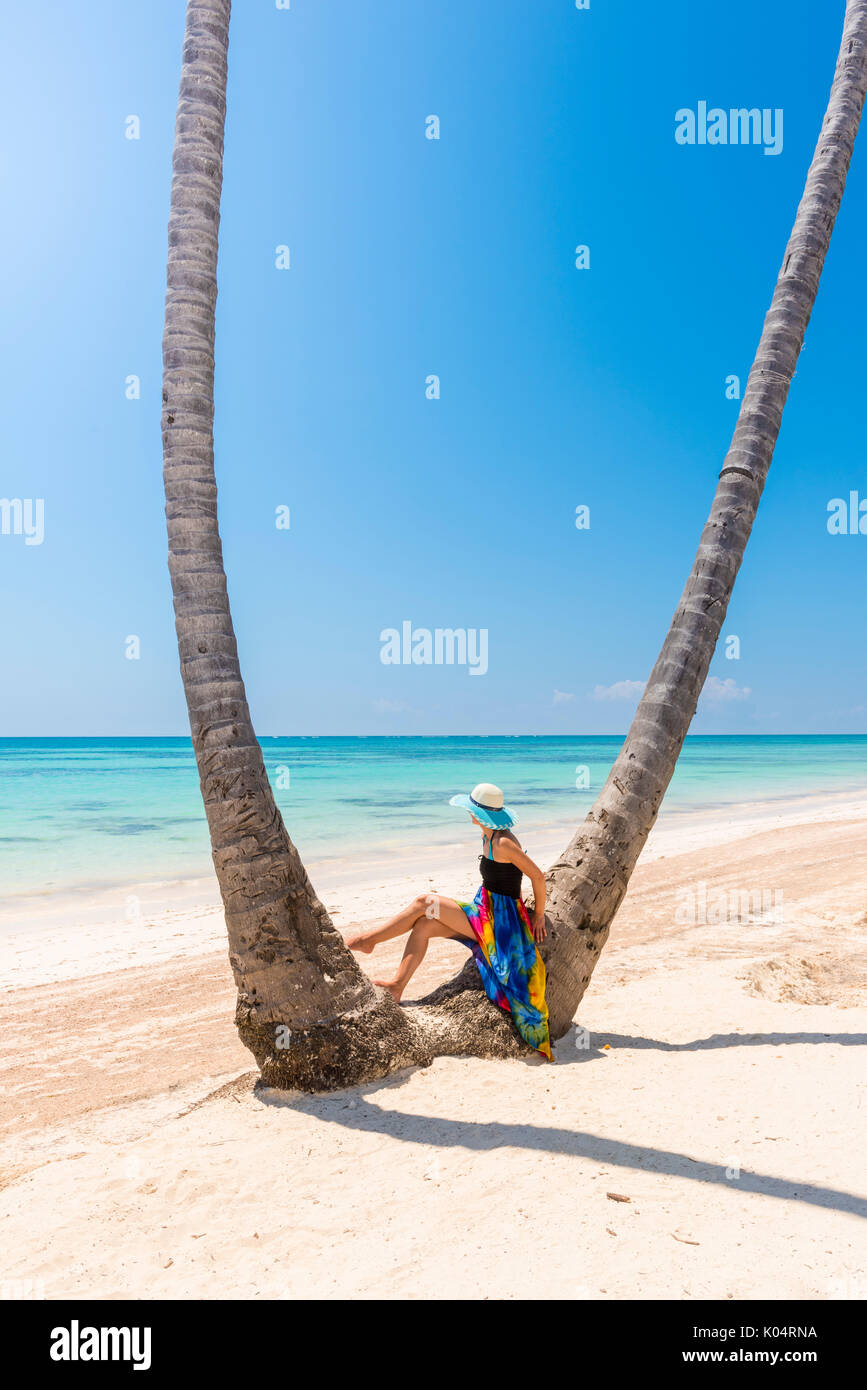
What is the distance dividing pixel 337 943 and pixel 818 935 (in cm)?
619

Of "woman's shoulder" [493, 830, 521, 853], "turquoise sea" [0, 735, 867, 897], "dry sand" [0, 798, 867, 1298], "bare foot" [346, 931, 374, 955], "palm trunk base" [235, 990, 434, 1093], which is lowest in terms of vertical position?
"turquoise sea" [0, 735, 867, 897]

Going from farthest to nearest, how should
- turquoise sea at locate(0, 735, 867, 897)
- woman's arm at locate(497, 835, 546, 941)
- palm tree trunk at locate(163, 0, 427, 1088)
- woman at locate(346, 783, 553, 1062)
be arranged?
1. turquoise sea at locate(0, 735, 867, 897)
2. woman at locate(346, 783, 553, 1062)
3. woman's arm at locate(497, 835, 546, 941)
4. palm tree trunk at locate(163, 0, 427, 1088)

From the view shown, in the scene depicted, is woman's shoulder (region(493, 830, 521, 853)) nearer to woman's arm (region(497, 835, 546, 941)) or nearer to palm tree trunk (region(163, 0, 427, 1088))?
woman's arm (region(497, 835, 546, 941))

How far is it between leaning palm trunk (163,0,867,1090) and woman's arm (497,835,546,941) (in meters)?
Result: 0.13

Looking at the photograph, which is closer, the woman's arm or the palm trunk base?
the palm trunk base

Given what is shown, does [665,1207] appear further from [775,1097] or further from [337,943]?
[337,943]

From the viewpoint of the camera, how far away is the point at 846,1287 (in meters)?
2.73

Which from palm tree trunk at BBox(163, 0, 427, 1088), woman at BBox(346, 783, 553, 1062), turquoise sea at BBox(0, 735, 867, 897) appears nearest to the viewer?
palm tree trunk at BBox(163, 0, 427, 1088)

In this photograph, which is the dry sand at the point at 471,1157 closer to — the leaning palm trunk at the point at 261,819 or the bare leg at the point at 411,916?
the leaning palm trunk at the point at 261,819

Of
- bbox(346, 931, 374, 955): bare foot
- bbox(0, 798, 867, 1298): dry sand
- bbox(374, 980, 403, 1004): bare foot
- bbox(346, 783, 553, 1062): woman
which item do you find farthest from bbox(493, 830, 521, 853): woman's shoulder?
bbox(0, 798, 867, 1298): dry sand

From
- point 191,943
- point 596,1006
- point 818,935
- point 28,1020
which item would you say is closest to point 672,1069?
point 596,1006

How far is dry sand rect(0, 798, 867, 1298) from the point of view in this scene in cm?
300

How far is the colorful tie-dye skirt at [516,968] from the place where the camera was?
506 cm

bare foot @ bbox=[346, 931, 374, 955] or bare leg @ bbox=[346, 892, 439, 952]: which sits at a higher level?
bare leg @ bbox=[346, 892, 439, 952]
